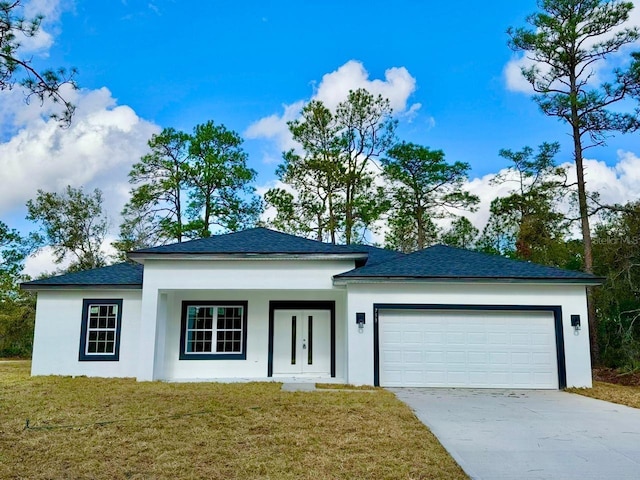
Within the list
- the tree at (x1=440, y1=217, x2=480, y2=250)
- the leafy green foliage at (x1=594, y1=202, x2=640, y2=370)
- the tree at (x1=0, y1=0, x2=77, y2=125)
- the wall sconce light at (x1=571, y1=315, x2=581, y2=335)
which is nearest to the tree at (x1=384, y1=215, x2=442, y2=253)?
the tree at (x1=440, y1=217, x2=480, y2=250)

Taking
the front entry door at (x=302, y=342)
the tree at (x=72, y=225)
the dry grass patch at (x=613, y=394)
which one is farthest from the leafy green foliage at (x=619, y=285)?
the tree at (x=72, y=225)

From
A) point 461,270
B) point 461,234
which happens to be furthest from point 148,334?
point 461,234

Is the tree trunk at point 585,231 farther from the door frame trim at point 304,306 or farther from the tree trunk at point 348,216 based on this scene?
the tree trunk at point 348,216

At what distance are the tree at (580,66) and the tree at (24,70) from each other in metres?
17.4

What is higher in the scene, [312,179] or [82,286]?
[312,179]

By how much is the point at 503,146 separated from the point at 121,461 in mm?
26351

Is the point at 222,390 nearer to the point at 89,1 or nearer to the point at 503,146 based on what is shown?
the point at 89,1

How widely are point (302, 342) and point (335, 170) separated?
15974 millimetres

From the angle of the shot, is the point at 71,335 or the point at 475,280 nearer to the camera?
the point at 475,280

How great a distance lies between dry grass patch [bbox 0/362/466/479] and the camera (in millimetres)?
5121

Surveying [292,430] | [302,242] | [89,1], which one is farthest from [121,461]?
[89,1]

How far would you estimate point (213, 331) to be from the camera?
1411 centimetres

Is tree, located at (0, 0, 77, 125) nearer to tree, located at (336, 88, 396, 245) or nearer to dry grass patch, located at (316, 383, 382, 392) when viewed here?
dry grass patch, located at (316, 383, 382, 392)

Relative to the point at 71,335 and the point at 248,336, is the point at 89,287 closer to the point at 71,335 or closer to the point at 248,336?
the point at 71,335
